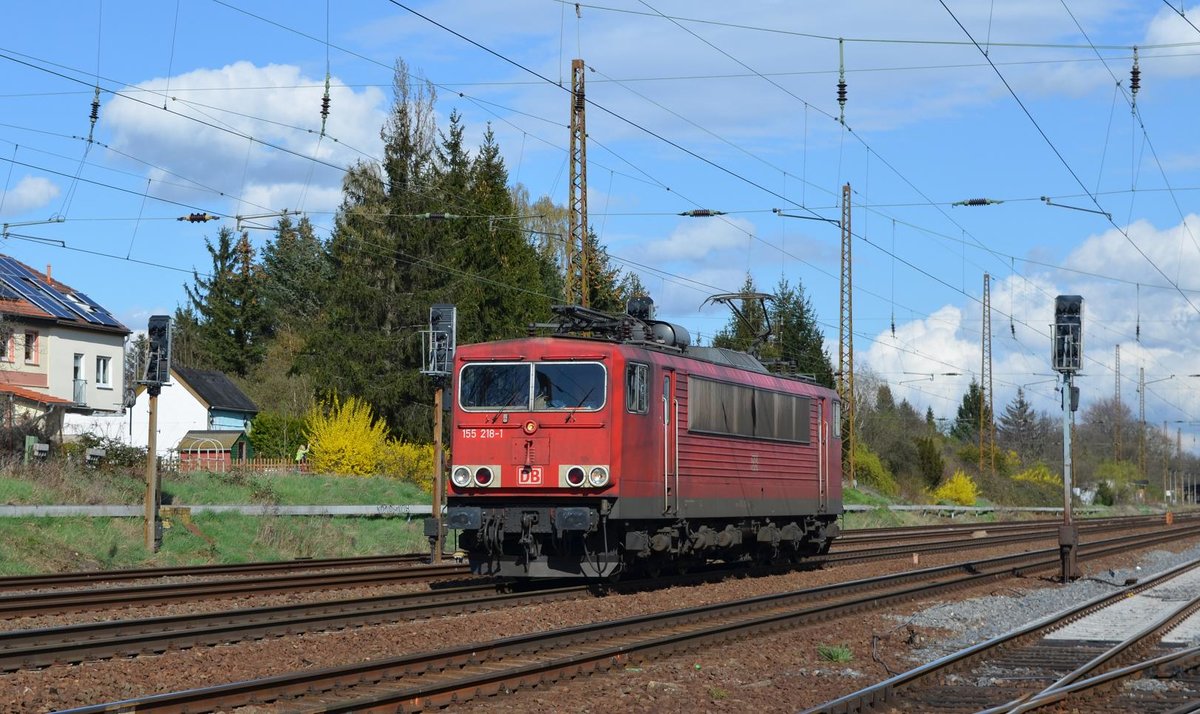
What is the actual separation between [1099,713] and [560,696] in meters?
4.33

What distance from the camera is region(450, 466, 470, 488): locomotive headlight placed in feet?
61.7

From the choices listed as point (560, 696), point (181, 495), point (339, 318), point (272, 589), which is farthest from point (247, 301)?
point (560, 696)

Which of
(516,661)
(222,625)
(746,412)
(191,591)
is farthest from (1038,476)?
(516,661)

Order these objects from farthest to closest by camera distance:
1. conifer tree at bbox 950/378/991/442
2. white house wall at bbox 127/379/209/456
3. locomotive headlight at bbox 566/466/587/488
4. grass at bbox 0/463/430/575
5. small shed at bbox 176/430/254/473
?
conifer tree at bbox 950/378/991/442 → white house wall at bbox 127/379/209/456 → small shed at bbox 176/430/254/473 → grass at bbox 0/463/430/575 → locomotive headlight at bbox 566/466/587/488

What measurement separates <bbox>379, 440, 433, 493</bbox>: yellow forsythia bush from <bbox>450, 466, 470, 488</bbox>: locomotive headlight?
2301 centimetres

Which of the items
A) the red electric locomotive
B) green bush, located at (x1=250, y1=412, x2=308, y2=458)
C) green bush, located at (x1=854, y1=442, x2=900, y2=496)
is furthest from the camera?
green bush, located at (x1=854, y1=442, x2=900, y2=496)

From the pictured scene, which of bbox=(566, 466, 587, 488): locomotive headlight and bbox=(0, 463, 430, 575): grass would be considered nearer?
bbox=(566, 466, 587, 488): locomotive headlight

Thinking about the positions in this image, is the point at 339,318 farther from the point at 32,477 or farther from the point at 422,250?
A: the point at 32,477

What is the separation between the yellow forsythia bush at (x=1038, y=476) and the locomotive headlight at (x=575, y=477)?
68.0 meters

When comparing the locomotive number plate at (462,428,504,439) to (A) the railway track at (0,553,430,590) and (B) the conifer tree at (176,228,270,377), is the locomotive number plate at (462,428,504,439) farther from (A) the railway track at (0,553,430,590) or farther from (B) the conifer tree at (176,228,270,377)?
(B) the conifer tree at (176,228,270,377)

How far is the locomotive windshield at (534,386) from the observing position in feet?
60.9

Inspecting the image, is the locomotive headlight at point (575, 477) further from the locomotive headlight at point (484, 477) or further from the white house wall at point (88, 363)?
the white house wall at point (88, 363)

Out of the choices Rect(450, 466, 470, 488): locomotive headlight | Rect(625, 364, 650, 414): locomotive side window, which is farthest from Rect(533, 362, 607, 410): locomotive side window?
Rect(450, 466, 470, 488): locomotive headlight

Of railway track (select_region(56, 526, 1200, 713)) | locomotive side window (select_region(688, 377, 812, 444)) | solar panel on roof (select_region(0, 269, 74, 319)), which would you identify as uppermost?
solar panel on roof (select_region(0, 269, 74, 319))
